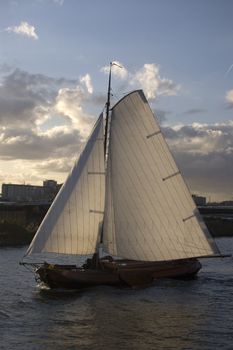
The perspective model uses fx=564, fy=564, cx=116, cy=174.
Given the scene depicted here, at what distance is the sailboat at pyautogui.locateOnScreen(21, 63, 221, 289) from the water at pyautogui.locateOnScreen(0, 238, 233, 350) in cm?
167

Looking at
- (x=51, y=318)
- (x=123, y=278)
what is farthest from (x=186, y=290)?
(x=51, y=318)

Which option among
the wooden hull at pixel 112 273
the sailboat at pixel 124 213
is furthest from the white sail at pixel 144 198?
the wooden hull at pixel 112 273

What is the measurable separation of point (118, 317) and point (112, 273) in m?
9.99

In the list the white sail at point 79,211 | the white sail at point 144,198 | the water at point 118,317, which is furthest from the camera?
the white sail at point 144,198

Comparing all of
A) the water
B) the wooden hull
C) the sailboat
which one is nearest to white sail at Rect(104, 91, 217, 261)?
the sailboat

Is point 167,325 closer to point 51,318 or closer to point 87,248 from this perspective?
point 51,318

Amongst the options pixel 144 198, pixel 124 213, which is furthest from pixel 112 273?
pixel 144 198

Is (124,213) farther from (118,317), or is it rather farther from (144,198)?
(118,317)

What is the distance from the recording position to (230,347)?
91.5 ft

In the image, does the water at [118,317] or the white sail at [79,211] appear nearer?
the water at [118,317]

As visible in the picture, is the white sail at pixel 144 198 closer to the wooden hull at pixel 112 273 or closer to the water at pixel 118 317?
the wooden hull at pixel 112 273

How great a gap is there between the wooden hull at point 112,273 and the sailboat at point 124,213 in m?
0.07

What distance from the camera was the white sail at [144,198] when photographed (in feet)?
151

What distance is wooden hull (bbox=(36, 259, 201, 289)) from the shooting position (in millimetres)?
42031
